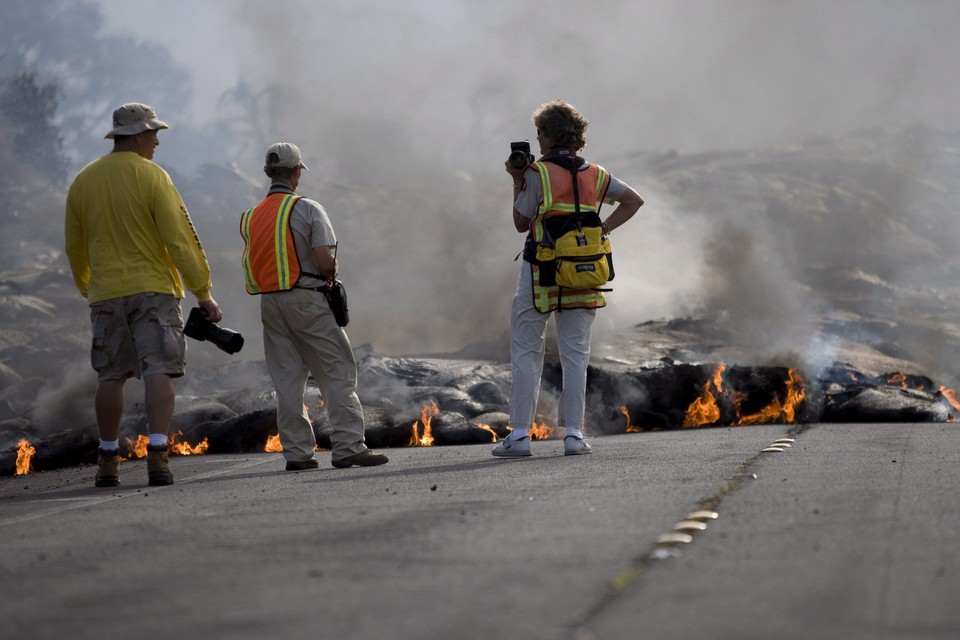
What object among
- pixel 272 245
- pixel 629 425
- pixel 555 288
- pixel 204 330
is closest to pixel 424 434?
pixel 629 425

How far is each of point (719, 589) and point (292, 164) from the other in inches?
189

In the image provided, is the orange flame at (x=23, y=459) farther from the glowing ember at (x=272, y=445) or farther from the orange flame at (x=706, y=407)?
the orange flame at (x=706, y=407)

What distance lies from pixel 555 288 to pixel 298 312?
1398 millimetres

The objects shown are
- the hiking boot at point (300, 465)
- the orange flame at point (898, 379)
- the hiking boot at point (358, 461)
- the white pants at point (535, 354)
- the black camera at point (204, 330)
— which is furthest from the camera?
the orange flame at point (898, 379)

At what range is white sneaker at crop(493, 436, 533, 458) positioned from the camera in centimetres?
753

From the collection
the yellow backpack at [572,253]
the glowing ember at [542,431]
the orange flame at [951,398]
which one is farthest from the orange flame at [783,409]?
the yellow backpack at [572,253]

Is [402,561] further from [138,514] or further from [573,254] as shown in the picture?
[573,254]

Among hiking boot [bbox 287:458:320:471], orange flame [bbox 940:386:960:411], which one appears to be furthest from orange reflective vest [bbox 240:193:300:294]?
orange flame [bbox 940:386:960:411]

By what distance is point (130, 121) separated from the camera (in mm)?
6973

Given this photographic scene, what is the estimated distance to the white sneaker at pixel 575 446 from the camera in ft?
24.6

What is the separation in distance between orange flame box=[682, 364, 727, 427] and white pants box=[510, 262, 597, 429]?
3.93 m

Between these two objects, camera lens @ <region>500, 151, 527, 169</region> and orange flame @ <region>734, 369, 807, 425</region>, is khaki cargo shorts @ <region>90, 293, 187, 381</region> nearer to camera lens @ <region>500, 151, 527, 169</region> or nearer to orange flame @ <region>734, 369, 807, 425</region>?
camera lens @ <region>500, 151, 527, 169</region>

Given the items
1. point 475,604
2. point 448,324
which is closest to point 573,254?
point 475,604

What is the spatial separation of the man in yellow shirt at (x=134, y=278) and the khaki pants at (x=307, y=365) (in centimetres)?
57
